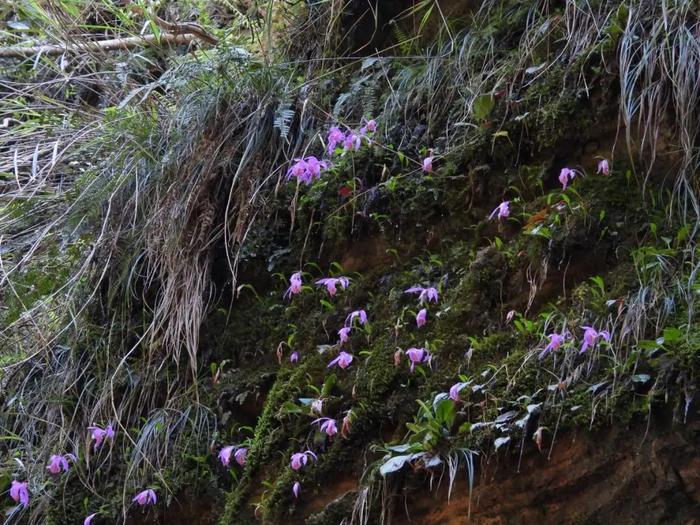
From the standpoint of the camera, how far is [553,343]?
205cm

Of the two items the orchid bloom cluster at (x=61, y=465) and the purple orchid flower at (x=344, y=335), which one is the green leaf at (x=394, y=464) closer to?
the purple orchid flower at (x=344, y=335)

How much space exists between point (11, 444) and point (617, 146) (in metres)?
2.42

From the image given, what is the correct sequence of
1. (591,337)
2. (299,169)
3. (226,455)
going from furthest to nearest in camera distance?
(299,169) < (226,455) < (591,337)

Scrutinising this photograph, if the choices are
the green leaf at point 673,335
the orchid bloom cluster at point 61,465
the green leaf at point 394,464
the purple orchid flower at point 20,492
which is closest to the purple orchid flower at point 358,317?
the green leaf at point 394,464

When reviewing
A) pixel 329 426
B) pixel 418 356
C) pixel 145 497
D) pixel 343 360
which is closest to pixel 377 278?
pixel 343 360

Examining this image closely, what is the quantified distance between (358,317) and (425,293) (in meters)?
0.24

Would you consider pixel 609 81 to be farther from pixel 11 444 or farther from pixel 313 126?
pixel 11 444

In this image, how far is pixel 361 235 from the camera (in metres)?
2.91

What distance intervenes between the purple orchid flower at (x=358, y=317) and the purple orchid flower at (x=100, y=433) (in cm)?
90

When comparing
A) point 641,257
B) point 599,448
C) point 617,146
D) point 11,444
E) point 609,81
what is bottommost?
point 11,444

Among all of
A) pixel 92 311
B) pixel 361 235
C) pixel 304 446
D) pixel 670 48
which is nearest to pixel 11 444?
pixel 92 311

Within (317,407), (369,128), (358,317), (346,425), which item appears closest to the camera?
(346,425)

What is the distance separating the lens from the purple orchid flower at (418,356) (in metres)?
2.31

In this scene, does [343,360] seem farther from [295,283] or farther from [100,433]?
[100,433]
